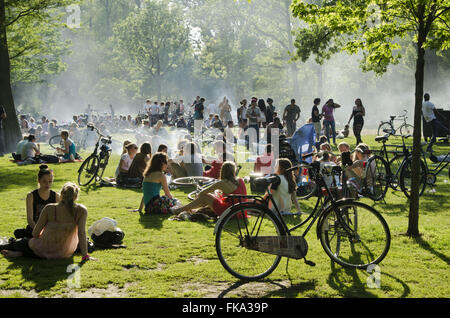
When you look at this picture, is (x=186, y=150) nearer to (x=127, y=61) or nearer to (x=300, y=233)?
(x=300, y=233)

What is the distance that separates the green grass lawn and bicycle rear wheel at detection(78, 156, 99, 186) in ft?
16.4

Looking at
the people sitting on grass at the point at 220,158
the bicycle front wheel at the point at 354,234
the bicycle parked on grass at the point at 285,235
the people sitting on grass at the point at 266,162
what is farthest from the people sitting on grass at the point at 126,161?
the bicycle front wheel at the point at 354,234

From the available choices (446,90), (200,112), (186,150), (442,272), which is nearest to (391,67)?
(446,90)

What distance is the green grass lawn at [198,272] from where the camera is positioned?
5.64m

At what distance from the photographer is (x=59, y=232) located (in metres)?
6.75

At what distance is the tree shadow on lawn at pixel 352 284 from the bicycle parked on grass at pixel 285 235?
12cm

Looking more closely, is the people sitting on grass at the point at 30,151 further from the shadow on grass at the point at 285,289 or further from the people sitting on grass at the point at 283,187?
the shadow on grass at the point at 285,289

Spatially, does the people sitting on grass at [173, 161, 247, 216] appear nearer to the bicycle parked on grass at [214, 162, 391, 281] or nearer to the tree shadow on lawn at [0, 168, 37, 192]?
the bicycle parked on grass at [214, 162, 391, 281]

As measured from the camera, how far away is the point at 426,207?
35.8ft

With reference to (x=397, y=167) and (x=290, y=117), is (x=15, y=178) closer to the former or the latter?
(x=397, y=167)

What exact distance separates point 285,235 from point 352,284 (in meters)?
0.95

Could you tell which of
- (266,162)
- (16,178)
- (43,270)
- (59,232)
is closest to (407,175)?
(266,162)

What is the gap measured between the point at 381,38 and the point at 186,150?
21.5ft

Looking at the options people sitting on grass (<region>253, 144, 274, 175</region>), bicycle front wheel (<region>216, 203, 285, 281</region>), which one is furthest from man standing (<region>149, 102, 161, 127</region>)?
bicycle front wheel (<region>216, 203, 285, 281</region>)
